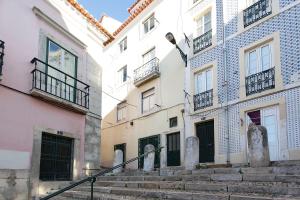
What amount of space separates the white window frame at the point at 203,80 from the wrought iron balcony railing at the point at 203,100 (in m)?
0.25

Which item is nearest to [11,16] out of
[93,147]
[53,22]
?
[53,22]

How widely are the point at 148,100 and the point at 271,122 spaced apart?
26.0 feet

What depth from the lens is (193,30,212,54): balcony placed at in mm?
14815

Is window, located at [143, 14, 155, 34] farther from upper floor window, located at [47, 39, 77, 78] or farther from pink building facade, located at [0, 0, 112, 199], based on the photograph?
upper floor window, located at [47, 39, 77, 78]

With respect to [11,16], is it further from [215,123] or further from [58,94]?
[215,123]

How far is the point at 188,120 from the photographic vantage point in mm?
15227

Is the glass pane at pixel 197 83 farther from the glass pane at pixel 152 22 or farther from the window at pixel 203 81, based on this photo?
the glass pane at pixel 152 22

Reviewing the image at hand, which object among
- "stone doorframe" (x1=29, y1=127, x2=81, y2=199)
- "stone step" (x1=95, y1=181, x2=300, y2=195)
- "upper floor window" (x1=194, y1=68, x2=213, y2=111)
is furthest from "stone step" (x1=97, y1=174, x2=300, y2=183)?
"upper floor window" (x1=194, y1=68, x2=213, y2=111)

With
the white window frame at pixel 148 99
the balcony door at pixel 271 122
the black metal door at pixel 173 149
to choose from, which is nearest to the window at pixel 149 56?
the white window frame at pixel 148 99

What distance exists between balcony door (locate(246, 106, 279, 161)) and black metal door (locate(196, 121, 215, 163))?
A: 2.19 meters

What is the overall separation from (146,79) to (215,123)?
566 cm

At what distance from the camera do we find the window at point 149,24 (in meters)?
19.3

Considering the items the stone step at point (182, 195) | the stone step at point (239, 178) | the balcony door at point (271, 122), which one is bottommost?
the stone step at point (182, 195)

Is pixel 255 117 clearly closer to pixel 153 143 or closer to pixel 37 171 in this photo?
pixel 153 143
